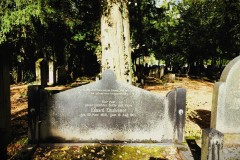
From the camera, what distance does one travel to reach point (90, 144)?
17.7 feet

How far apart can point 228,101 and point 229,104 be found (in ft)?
0.24

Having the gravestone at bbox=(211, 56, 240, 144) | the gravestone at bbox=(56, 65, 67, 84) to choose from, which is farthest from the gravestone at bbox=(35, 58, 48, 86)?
the gravestone at bbox=(211, 56, 240, 144)

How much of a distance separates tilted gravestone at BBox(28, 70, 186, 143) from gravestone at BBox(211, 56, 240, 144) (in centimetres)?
86

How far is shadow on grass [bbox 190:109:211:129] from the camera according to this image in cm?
756

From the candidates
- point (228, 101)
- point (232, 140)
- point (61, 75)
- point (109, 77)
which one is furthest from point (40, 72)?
point (232, 140)

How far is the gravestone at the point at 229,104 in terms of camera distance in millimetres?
5513

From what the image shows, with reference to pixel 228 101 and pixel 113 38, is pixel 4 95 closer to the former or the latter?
pixel 113 38

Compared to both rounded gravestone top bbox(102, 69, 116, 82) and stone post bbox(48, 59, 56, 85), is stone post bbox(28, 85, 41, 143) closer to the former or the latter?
rounded gravestone top bbox(102, 69, 116, 82)

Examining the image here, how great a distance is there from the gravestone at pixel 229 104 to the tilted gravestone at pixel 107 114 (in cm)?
86

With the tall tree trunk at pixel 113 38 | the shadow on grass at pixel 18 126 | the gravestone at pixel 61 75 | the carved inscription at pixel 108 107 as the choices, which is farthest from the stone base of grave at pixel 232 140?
the gravestone at pixel 61 75

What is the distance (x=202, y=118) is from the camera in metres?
8.35

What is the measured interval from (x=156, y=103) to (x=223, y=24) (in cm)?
1925

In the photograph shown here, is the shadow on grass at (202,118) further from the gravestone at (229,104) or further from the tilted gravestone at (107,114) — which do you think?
the tilted gravestone at (107,114)

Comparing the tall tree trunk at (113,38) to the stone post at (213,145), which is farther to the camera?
the tall tree trunk at (113,38)
